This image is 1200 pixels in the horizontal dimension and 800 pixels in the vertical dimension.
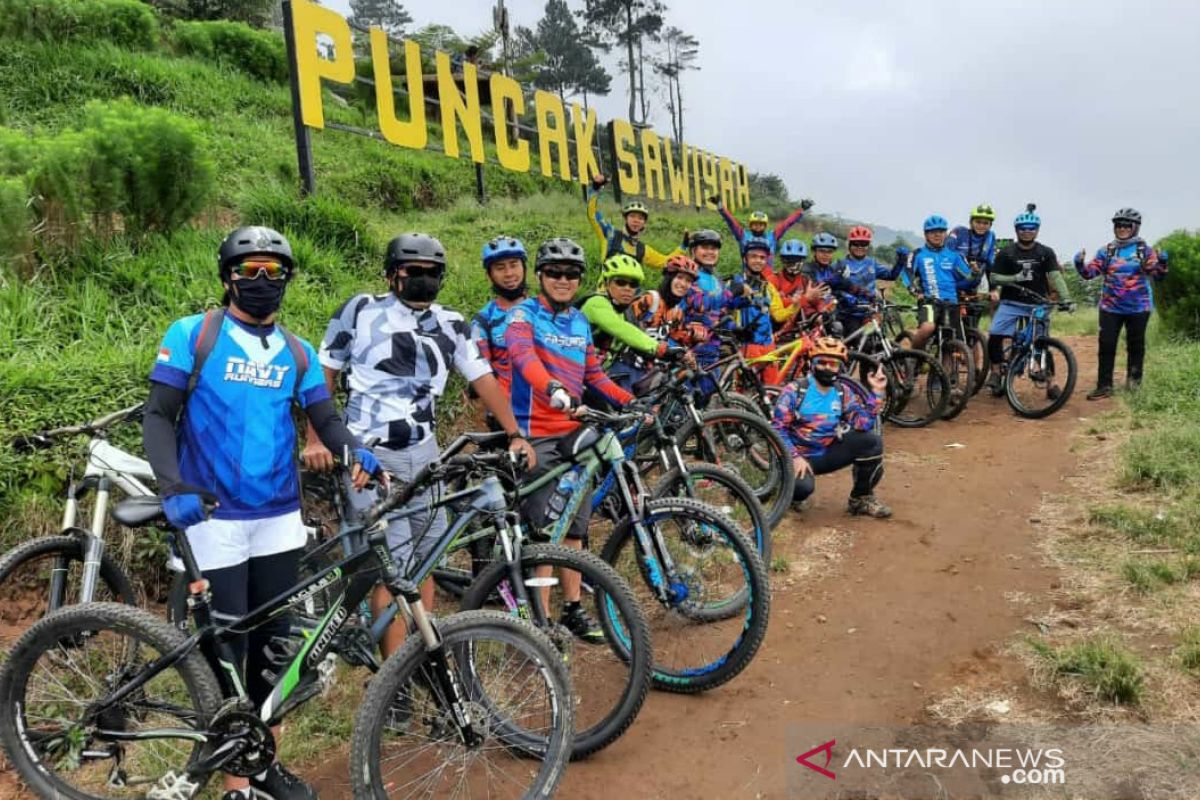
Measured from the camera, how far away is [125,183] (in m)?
6.86

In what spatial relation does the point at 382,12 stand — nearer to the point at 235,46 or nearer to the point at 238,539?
the point at 235,46

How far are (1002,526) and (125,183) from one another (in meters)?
7.90

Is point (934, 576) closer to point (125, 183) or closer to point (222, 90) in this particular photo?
point (125, 183)

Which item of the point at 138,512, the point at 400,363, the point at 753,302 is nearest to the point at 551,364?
the point at 400,363

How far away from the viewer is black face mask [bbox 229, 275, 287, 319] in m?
3.15

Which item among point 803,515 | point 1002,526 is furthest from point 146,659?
point 1002,526

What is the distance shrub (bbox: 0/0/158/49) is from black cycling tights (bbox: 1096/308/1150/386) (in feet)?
55.3

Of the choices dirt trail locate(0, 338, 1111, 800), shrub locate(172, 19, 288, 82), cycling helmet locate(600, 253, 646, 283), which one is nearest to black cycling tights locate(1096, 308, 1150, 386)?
dirt trail locate(0, 338, 1111, 800)

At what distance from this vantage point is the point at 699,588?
4.19 meters

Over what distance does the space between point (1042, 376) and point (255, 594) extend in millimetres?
9315

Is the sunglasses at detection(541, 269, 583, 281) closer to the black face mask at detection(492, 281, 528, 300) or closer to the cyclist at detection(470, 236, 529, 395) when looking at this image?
the cyclist at detection(470, 236, 529, 395)

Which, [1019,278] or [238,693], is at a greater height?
[1019,278]

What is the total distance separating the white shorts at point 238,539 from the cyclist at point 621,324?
238cm

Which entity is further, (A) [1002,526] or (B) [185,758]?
(A) [1002,526]
